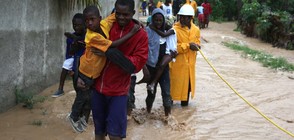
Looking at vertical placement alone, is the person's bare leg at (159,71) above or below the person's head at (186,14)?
below

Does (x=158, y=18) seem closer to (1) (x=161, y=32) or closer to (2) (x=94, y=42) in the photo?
(1) (x=161, y=32)

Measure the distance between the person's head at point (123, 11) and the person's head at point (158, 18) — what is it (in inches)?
74.5

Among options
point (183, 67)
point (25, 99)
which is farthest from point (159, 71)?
point (25, 99)

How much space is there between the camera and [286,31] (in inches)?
595

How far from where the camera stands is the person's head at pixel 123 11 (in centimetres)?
313

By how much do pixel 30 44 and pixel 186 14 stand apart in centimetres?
245

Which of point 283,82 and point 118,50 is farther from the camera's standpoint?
point 283,82

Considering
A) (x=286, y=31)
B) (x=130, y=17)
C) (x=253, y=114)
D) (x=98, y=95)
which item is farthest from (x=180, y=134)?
(x=286, y=31)

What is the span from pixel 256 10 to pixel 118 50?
15.8 m

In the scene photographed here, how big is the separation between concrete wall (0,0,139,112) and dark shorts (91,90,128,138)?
2.34 metres

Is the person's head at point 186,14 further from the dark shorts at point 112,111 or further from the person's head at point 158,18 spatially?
the dark shorts at point 112,111

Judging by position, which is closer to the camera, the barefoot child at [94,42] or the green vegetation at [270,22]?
the barefoot child at [94,42]

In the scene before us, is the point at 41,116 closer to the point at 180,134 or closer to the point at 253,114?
the point at 180,134

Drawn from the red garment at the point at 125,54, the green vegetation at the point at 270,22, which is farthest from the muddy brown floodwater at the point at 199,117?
the green vegetation at the point at 270,22
